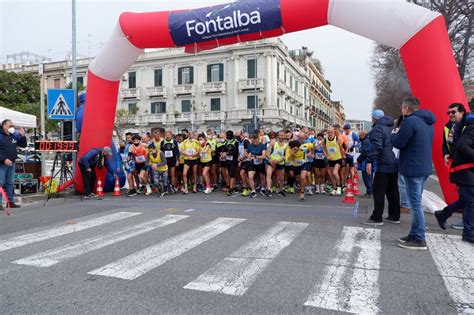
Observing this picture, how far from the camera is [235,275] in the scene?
12.9 feet

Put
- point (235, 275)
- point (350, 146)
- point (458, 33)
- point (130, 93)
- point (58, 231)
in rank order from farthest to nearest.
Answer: point (130, 93) < point (458, 33) < point (350, 146) < point (58, 231) < point (235, 275)

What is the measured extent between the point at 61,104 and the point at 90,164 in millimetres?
1979

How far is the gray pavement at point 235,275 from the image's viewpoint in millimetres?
3188

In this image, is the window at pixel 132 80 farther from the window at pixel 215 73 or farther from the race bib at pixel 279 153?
the race bib at pixel 279 153

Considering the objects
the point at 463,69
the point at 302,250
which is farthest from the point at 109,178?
the point at 463,69

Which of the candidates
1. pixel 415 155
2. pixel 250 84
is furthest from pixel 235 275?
pixel 250 84

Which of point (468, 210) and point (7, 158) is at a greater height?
point (7, 158)

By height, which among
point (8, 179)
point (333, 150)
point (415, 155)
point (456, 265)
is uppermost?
point (333, 150)

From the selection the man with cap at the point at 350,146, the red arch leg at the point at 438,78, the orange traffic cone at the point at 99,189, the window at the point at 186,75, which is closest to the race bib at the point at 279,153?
the man with cap at the point at 350,146

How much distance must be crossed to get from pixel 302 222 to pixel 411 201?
6.67 ft

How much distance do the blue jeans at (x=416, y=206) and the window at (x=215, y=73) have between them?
4298 cm

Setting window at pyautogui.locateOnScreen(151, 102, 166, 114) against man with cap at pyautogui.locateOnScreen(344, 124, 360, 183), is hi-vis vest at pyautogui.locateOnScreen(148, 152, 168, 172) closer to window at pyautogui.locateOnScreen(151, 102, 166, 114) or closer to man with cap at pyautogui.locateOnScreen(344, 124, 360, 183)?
man with cap at pyautogui.locateOnScreen(344, 124, 360, 183)

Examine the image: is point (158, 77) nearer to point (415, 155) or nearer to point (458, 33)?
point (458, 33)

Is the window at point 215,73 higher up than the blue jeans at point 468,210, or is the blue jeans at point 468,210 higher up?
the window at point 215,73
